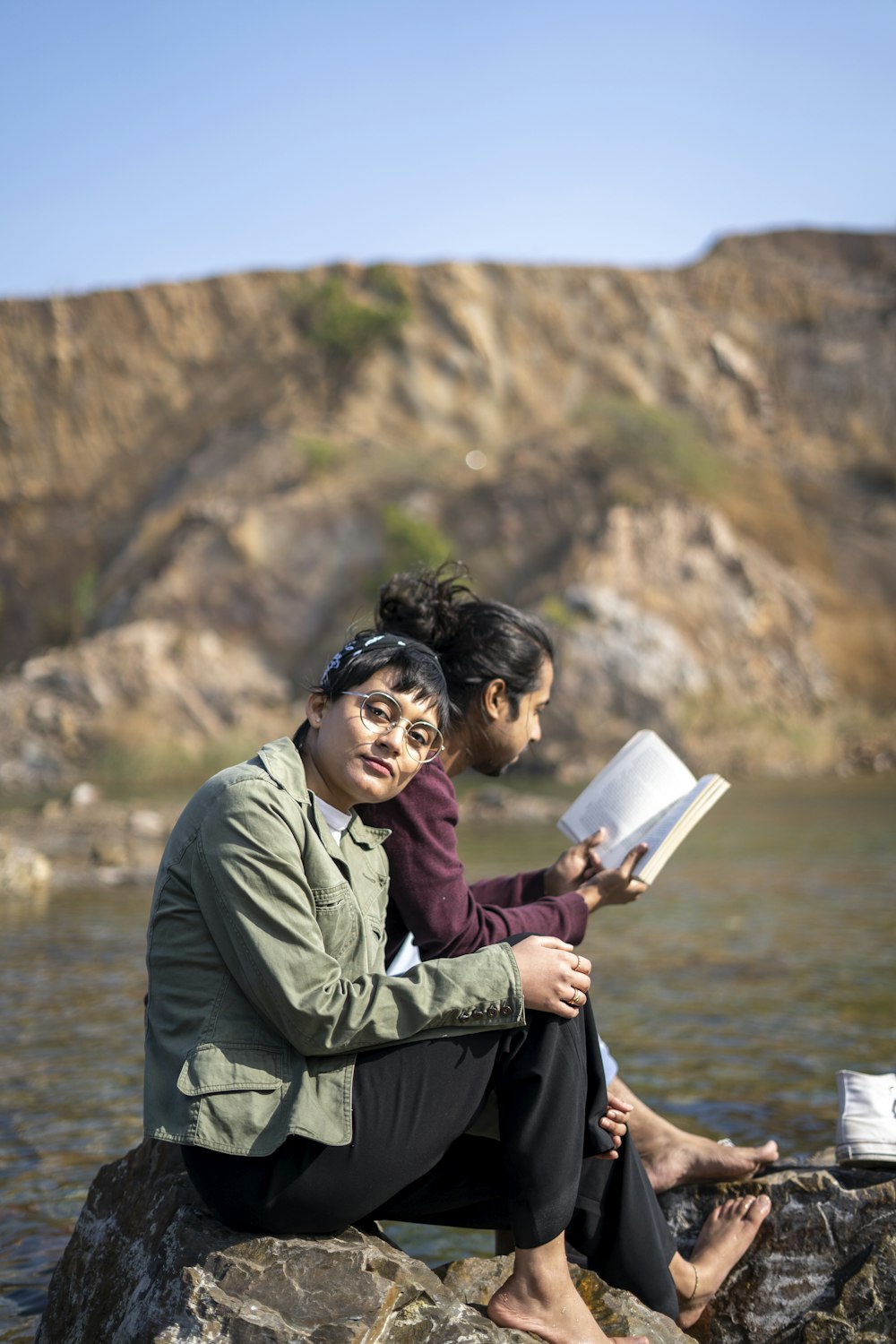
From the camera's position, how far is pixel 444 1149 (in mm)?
2561

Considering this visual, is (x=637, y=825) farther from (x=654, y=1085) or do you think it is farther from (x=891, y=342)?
(x=891, y=342)

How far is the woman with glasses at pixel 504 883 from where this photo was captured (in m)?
2.96

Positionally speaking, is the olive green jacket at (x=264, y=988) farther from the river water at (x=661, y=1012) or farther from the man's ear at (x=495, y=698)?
the river water at (x=661, y=1012)

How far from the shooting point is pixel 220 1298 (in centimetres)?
238

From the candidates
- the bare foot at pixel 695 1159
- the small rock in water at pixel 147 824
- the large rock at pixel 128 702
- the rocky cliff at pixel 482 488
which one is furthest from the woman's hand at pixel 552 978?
the large rock at pixel 128 702

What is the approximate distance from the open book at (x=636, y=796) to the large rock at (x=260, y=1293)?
1149 mm

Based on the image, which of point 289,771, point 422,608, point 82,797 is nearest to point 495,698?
point 422,608

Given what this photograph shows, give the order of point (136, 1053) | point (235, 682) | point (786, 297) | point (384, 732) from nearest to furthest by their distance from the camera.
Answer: point (384, 732) → point (136, 1053) → point (235, 682) → point (786, 297)

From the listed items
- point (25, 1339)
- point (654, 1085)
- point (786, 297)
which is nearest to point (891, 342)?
point (786, 297)

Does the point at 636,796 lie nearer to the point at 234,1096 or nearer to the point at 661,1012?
the point at 234,1096

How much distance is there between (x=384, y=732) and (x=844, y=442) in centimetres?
3605

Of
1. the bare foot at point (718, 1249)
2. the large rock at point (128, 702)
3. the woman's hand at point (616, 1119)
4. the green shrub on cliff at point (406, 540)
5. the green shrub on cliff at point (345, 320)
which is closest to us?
the woman's hand at point (616, 1119)

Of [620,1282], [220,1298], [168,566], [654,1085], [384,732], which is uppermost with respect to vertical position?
[168,566]

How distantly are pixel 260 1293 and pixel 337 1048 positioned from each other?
46 cm
